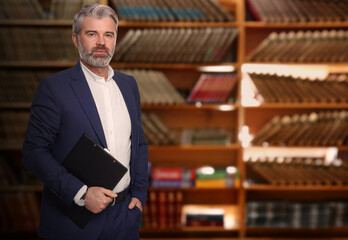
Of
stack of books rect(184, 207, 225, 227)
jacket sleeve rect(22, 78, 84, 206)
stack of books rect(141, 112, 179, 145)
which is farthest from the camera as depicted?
stack of books rect(184, 207, 225, 227)

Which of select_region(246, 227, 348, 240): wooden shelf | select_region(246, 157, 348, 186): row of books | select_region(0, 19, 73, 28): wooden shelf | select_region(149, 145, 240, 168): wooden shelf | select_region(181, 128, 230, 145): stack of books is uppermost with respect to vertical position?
select_region(0, 19, 73, 28): wooden shelf

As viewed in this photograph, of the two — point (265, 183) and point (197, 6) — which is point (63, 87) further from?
point (265, 183)

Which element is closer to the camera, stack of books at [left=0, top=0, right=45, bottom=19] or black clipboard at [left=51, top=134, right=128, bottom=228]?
black clipboard at [left=51, top=134, right=128, bottom=228]

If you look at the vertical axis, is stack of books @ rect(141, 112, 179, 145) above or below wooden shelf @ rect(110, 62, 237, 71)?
below

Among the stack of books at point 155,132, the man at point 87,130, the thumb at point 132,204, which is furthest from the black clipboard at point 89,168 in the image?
the stack of books at point 155,132

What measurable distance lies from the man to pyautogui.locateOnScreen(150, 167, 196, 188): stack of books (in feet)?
6.33

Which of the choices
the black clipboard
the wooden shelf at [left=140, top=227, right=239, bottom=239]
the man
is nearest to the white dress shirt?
the man

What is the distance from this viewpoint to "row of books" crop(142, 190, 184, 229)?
10.4ft

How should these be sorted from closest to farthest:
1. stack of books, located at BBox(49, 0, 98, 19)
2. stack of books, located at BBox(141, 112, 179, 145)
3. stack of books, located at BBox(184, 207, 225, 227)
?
stack of books, located at BBox(49, 0, 98, 19) → stack of books, located at BBox(141, 112, 179, 145) → stack of books, located at BBox(184, 207, 225, 227)

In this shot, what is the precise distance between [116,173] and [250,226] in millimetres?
2366

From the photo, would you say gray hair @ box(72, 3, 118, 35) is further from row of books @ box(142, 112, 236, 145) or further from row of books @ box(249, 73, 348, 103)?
row of books @ box(249, 73, 348, 103)

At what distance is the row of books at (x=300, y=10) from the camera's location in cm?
308

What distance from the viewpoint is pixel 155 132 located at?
124 inches

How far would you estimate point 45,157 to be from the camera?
42.2 inches
